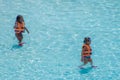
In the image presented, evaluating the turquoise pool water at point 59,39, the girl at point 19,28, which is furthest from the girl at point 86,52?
the girl at point 19,28

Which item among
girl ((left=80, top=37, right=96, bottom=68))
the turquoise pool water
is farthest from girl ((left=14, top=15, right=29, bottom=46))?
girl ((left=80, top=37, right=96, bottom=68))

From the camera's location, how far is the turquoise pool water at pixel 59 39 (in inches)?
560

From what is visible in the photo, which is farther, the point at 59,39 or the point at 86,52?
the point at 59,39

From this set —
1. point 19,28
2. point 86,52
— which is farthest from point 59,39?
point 86,52

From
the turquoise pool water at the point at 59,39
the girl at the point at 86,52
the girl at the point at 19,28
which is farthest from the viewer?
the girl at the point at 19,28

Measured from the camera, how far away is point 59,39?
16469 mm

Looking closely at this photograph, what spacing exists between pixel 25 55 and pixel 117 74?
389 centimetres

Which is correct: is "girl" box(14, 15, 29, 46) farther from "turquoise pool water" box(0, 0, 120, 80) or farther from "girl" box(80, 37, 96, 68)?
"girl" box(80, 37, 96, 68)

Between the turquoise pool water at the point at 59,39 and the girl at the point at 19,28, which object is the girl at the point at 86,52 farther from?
the girl at the point at 19,28

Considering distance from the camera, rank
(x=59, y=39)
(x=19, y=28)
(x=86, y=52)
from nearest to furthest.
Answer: (x=86, y=52) < (x=19, y=28) < (x=59, y=39)

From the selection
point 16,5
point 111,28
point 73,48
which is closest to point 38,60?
point 73,48

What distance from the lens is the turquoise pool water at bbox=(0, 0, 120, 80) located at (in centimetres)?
1423

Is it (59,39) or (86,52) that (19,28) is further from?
(86,52)

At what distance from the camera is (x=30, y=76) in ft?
46.0
